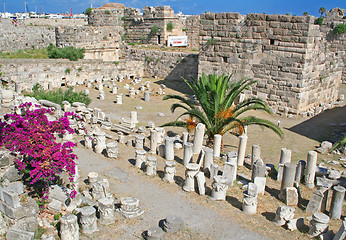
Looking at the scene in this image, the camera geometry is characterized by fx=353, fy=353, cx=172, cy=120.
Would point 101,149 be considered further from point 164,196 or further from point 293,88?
point 293,88

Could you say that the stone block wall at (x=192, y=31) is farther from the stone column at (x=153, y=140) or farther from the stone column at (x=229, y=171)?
the stone column at (x=229, y=171)

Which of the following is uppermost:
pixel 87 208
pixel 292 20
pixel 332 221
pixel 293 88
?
pixel 292 20

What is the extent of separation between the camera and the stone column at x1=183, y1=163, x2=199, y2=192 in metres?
7.99

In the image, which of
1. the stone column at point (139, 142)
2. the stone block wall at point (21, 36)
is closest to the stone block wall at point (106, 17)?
the stone block wall at point (21, 36)

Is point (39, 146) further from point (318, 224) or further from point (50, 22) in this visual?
point (50, 22)

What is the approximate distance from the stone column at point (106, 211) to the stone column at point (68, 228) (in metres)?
0.68

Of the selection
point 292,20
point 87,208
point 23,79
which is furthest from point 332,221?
point 23,79

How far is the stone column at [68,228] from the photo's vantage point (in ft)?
20.1

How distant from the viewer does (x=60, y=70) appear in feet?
61.2

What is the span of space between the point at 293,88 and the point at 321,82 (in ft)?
6.54

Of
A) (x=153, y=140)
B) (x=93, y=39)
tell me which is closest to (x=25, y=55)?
(x=93, y=39)

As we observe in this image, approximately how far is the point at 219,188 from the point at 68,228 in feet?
10.6

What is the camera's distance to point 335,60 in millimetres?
16891

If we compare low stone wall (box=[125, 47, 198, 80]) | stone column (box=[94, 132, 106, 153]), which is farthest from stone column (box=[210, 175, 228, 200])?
low stone wall (box=[125, 47, 198, 80])
